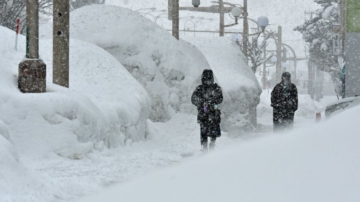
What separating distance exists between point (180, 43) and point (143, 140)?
5.72 meters

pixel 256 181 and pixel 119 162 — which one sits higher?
pixel 256 181

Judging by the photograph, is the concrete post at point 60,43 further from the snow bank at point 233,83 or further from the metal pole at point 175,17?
the snow bank at point 233,83

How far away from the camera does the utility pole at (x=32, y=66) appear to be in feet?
32.3

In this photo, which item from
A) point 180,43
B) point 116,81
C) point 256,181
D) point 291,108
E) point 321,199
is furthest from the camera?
point 180,43

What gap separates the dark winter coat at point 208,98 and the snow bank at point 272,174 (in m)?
7.87

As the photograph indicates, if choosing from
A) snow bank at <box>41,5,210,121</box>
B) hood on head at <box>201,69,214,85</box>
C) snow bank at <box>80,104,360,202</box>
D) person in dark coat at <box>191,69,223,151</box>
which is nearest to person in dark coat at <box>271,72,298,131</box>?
person in dark coat at <box>191,69,223,151</box>

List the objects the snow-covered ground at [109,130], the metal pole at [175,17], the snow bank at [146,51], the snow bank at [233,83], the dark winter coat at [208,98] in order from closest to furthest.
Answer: the snow-covered ground at [109,130] → the dark winter coat at [208,98] → the snow bank at [146,51] → the metal pole at [175,17] → the snow bank at [233,83]

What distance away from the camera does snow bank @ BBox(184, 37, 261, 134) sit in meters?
21.0

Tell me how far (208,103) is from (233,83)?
→ 38.2 ft

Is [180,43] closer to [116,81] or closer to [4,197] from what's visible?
[116,81]

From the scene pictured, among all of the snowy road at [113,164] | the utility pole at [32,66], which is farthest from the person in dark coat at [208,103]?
the utility pole at [32,66]

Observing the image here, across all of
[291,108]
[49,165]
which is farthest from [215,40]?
[49,165]

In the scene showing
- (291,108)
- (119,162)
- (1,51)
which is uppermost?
(1,51)

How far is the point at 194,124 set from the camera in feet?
56.1
